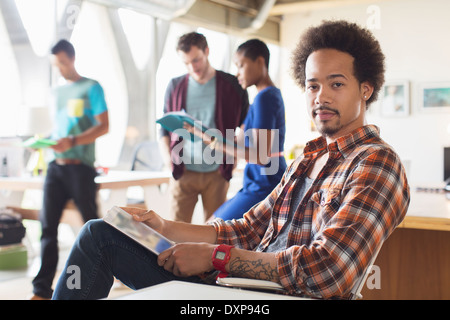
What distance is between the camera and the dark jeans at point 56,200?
132 inches

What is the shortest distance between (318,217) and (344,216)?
0.16 m

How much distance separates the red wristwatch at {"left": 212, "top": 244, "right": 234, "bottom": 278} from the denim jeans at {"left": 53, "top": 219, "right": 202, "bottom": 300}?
0.17m

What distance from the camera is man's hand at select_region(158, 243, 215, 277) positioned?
1.42 meters

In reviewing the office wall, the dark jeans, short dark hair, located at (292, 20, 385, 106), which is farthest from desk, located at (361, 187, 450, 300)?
the office wall

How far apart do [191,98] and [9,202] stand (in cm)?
242

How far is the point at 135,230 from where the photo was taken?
1444mm

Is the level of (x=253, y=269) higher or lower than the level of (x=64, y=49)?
lower

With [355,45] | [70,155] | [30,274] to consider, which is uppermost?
[355,45]

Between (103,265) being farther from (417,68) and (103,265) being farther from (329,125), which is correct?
(417,68)

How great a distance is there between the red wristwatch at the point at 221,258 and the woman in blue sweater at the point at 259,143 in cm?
85

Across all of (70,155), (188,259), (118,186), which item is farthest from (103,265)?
(118,186)
